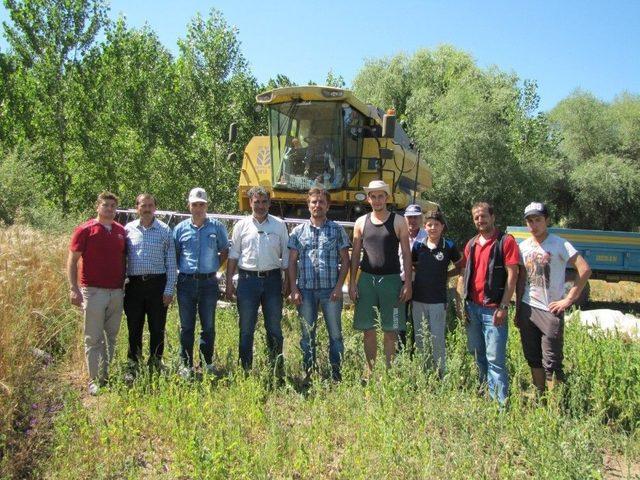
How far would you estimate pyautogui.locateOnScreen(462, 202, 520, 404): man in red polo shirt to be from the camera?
14.2 feet

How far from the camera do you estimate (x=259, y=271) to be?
4980 mm

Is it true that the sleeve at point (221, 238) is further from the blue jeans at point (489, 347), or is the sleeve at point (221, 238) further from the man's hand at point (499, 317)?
the man's hand at point (499, 317)

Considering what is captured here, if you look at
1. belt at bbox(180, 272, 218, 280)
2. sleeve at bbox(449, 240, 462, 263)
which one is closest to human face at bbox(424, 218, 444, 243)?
sleeve at bbox(449, 240, 462, 263)

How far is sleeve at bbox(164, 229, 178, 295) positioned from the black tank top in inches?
66.1

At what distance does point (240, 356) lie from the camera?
16.5ft

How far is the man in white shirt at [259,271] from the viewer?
4.98 meters

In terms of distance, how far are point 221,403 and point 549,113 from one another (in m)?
29.1

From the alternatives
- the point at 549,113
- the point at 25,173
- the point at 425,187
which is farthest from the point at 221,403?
the point at 549,113

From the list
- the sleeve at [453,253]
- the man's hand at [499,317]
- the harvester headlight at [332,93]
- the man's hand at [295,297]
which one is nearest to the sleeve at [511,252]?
the man's hand at [499,317]

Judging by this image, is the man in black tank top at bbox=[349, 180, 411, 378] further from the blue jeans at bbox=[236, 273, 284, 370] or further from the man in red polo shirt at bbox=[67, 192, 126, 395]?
the man in red polo shirt at bbox=[67, 192, 126, 395]

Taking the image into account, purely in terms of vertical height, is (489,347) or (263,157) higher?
(263,157)

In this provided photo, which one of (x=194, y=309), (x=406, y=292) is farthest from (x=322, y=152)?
(x=406, y=292)

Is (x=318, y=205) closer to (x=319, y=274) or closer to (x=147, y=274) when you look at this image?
(x=319, y=274)

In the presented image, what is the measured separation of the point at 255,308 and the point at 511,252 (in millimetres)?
2188
